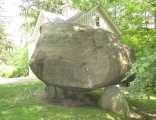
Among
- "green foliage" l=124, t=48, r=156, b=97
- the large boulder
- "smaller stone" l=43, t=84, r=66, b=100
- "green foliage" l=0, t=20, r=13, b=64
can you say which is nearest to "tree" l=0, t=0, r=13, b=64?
"green foliage" l=0, t=20, r=13, b=64

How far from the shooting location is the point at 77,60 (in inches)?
375

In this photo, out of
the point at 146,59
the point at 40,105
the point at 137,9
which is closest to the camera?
the point at 146,59

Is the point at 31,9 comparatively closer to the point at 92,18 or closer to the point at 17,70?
the point at 17,70

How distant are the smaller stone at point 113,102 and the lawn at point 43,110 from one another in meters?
0.30

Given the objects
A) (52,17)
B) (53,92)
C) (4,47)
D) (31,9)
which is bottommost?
(53,92)

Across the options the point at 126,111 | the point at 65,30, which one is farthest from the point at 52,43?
the point at 126,111

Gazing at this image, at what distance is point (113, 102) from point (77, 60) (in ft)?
7.92

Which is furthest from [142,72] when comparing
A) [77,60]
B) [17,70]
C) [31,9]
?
[17,70]

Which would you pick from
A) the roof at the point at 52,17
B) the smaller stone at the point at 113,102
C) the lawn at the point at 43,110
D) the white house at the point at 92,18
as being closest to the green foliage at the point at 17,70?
the white house at the point at 92,18

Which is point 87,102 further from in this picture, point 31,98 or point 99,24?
point 99,24

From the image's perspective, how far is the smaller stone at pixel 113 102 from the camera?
9.79m

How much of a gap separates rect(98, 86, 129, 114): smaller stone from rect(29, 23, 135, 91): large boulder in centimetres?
47

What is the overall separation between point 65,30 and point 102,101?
11.7ft

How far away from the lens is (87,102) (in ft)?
35.2
